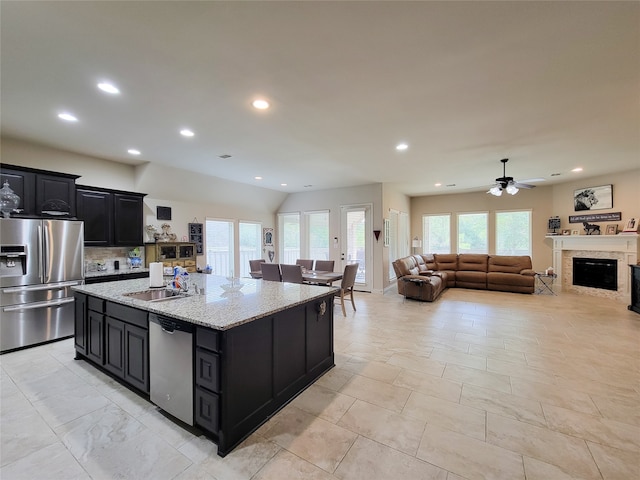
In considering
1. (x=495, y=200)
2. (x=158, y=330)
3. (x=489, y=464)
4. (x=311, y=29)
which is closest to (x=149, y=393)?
(x=158, y=330)

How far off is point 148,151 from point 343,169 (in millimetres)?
3446

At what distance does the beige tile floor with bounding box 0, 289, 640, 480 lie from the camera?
67.6 inches

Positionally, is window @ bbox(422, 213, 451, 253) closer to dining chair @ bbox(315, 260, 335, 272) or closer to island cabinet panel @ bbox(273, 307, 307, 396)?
dining chair @ bbox(315, 260, 335, 272)

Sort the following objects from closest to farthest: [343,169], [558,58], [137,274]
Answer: [558,58] → [137,274] → [343,169]

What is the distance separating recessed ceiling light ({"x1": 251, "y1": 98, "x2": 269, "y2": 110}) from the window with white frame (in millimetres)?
5009

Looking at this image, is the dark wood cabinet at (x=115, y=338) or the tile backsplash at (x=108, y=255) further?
the tile backsplash at (x=108, y=255)

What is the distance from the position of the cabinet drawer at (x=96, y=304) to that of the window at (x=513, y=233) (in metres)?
9.38

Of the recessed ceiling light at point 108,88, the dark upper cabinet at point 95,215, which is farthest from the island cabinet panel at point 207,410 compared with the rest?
the dark upper cabinet at point 95,215

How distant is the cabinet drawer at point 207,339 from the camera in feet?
6.04

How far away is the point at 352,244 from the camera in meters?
7.48

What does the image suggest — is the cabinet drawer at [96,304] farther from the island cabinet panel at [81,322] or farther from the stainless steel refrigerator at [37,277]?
the stainless steel refrigerator at [37,277]

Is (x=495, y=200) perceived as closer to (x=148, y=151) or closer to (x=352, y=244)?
(x=352, y=244)

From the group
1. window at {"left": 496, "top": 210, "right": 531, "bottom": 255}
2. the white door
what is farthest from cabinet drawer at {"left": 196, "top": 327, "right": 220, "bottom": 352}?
window at {"left": 496, "top": 210, "right": 531, "bottom": 255}

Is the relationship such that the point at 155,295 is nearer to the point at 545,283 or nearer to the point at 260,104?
the point at 260,104
